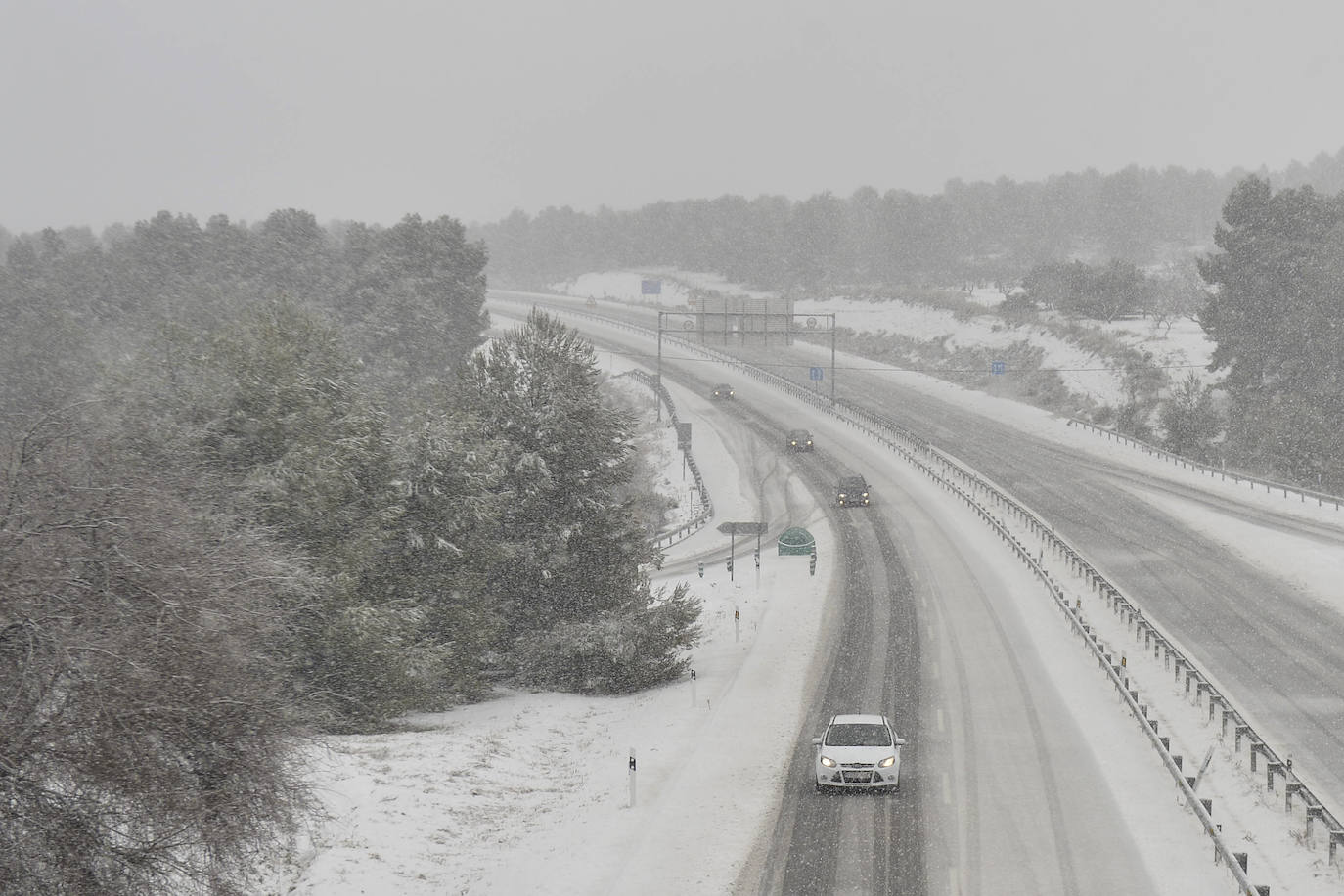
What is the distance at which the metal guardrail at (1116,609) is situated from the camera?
784 inches

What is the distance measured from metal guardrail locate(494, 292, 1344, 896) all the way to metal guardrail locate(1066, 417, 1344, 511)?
22 centimetres

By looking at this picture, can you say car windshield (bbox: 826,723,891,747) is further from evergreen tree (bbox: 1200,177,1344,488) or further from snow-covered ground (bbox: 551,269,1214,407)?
snow-covered ground (bbox: 551,269,1214,407)

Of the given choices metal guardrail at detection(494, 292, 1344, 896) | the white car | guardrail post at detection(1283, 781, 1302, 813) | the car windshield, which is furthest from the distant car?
guardrail post at detection(1283, 781, 1302, 813)

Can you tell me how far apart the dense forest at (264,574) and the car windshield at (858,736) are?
9.64 m

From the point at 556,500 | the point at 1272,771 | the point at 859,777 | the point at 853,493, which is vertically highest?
the point at 556,500

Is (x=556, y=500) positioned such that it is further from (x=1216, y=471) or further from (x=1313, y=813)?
(x=1216, y=471)

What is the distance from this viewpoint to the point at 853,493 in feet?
204

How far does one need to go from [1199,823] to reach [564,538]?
20.2m

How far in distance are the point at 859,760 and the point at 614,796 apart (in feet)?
15.8

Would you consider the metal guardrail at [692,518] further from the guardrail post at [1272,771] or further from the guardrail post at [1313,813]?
the guardrail post at [1313,813]

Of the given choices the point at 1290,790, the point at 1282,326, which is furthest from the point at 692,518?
the point at 1290,790

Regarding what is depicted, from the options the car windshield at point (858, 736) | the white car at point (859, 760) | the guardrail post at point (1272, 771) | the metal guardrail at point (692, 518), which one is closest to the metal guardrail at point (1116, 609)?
the guardrail post at point (1272, 771)

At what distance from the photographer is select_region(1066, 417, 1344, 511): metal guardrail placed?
5447 cm

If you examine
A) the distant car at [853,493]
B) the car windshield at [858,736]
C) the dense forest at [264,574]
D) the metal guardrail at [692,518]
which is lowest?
the metal guardrail at [692,518]
